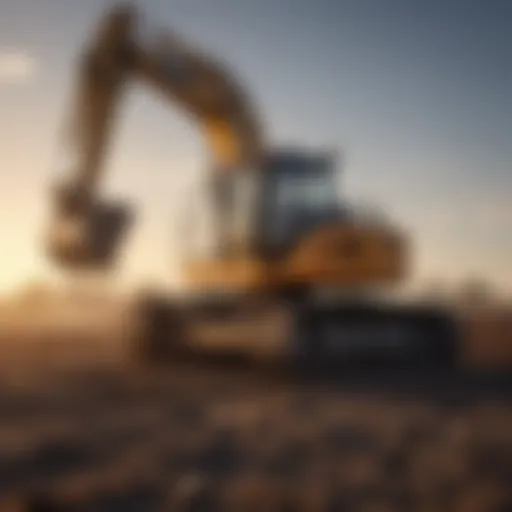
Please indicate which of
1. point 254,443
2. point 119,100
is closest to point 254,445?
point 254,443

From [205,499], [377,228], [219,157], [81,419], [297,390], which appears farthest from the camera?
[219,157]

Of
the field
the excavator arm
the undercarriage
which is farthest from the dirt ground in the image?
the excavator arm

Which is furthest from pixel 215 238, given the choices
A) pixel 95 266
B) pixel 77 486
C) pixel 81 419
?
pixel 77 486

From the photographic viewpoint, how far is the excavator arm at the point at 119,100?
32.9 ft

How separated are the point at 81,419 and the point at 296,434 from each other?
5.79 ft

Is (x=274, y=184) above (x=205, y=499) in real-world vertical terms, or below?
above

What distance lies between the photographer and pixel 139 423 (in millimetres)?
7445

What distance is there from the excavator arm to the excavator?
1cm

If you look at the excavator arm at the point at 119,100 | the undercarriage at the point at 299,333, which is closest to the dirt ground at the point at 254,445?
the undercarriage at the point at 299,333

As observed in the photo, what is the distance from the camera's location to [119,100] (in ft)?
35.3

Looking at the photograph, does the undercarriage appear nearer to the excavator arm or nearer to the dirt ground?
the dirt ground

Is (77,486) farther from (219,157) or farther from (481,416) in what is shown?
(219,157)

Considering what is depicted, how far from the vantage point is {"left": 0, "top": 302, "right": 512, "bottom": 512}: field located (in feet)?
16.7

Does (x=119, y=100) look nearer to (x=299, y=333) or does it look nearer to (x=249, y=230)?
(x=249, y=230)
